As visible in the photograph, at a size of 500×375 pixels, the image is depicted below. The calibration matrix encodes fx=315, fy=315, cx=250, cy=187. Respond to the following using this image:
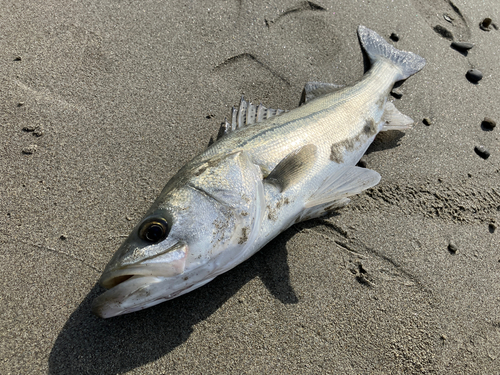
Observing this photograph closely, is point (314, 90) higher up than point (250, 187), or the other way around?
point (314, 90)

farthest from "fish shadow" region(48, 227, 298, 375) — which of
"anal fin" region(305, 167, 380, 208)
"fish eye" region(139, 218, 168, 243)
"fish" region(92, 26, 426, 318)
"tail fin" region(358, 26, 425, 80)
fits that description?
"tail fin" region(358, 26, 425, 80)

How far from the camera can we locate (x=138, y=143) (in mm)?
2707

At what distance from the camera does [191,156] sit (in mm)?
2758

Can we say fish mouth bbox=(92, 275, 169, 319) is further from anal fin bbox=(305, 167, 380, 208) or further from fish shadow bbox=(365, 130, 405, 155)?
fish shadow bbox=(365, 130, 405, 155)

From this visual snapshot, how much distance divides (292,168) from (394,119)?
1481 mm

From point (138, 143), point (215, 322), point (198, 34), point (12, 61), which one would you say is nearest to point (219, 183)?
point (215, 322)

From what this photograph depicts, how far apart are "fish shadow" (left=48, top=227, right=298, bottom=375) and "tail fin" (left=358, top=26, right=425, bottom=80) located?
8.52 ft

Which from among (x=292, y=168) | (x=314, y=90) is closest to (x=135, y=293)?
(x=292, y=168)

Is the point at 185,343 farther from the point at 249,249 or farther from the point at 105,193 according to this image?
the point at 105,193

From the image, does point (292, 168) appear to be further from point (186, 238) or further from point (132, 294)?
point (132, 294)

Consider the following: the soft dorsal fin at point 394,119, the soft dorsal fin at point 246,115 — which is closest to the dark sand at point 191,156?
the soft dorsal fin at point 394,119

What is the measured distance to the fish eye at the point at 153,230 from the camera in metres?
1.74

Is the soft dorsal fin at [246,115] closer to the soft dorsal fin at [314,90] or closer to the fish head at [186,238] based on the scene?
the soft dorsal fin at [314,90]

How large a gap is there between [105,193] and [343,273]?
1917 mm
